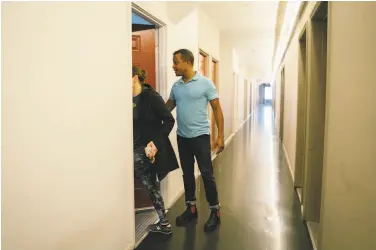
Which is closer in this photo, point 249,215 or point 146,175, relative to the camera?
point 146,175

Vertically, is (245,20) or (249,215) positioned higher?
(245,20)

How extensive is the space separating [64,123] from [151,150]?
854 millimetres

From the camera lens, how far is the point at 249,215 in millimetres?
3096

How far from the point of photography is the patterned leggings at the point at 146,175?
2.49m

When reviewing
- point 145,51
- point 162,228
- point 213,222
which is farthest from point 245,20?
point 162,228

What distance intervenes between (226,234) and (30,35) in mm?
2035

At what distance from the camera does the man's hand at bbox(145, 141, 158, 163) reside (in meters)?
2.36

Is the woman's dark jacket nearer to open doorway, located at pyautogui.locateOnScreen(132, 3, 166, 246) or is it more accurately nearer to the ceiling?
open doorway, located at pyautogui.locateOnScreen(132, 3, 166, 246)

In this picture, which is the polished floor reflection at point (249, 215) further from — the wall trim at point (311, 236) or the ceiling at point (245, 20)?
the ceiling at point (245, 20)

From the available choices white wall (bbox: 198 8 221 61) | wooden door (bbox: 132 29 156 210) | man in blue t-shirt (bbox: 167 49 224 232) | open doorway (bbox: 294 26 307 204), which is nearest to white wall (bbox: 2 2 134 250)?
man in blue t-shirt (bbox: 167 49 224 232)

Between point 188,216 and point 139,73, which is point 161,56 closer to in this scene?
point 139,73

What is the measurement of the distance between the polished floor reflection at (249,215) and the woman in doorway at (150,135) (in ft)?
1.13

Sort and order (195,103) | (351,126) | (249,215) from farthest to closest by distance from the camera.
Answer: (249,215) < (195,103) < (351,126)

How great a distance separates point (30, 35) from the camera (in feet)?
4.66
